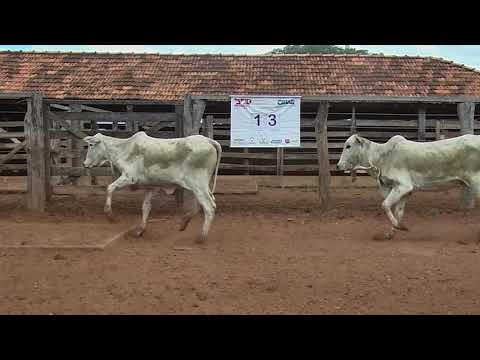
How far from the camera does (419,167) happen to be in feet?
26.6

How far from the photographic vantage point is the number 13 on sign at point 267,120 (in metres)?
10.4

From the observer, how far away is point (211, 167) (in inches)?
315

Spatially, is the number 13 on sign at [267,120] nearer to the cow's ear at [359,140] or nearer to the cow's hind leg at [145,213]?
the cow's ear at [359,140]

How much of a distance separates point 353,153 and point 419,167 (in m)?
1.09

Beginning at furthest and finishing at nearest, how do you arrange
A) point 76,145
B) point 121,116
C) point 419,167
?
1. point 76,145
2. point 121,116
3. point 419,167

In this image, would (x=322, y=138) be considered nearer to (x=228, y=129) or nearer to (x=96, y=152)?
(x=96, y=152)

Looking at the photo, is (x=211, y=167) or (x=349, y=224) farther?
(x=349, y=224)

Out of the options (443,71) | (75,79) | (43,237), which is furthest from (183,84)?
(43,237)

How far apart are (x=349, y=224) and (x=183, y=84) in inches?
359

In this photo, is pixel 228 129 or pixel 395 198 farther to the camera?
pixel 228 129

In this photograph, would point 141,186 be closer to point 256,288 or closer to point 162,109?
point 256,288

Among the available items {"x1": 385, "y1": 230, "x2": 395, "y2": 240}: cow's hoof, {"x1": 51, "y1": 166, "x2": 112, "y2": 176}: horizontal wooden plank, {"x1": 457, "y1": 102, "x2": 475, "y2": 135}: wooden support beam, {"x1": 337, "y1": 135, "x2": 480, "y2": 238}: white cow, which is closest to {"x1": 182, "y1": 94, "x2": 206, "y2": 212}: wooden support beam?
{"x1": 51, "y1": 166, "x2": 112, "y2": 176}: horizontal wooden plank

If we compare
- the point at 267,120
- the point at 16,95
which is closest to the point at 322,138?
the point at 267,120

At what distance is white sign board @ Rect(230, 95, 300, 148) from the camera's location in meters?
10.4
